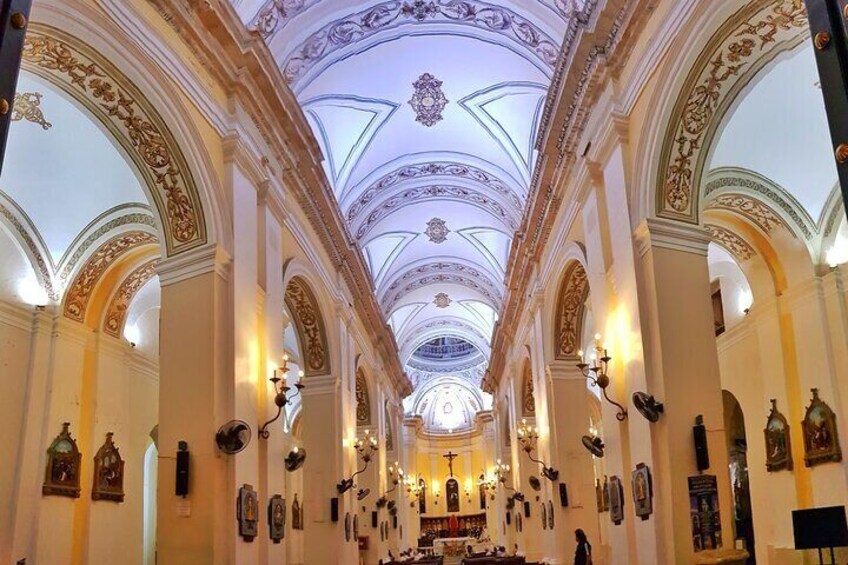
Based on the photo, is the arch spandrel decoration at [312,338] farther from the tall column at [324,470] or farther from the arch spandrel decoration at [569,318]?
the arch spandrel decoration at [569,318]

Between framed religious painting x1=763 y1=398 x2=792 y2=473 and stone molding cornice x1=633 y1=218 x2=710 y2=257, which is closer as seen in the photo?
stone molding cornice x1=633 y1=218 x2=710 y2=257

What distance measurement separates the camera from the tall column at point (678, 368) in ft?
23.9

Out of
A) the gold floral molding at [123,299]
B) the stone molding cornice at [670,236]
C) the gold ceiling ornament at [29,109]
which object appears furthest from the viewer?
the gold floral molding at [123,299]

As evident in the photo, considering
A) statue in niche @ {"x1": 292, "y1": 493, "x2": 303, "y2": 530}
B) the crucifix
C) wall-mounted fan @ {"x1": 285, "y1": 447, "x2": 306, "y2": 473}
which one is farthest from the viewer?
the crucifix

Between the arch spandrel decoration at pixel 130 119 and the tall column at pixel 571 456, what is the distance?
7325mm

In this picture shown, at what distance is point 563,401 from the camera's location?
13547mm

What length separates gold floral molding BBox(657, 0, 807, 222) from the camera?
678 cm

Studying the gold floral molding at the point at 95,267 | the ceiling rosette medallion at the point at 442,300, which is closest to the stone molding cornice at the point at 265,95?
the gold floral molding at the point at 95,267

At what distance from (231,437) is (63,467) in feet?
14.5

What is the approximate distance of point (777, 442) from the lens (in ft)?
35.6

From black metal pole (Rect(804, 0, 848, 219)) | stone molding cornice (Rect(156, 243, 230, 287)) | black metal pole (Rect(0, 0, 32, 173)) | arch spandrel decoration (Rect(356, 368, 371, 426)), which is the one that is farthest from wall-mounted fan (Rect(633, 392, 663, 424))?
arch spandrel decoration (Rect(356, 368, 371, 426))

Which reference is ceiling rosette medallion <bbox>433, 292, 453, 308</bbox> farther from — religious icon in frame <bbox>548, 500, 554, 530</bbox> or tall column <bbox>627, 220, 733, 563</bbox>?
tall column <bbox>627, 220, 733, 563</bbox>

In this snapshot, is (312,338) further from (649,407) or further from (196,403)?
(649,407)

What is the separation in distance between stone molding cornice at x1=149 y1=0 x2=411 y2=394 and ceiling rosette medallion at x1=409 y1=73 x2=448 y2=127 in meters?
2.52
